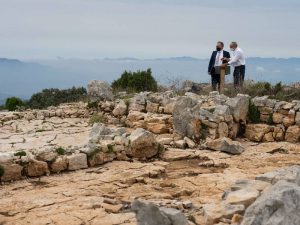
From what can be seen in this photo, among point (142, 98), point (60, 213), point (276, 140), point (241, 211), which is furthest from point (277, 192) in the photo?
point (142, 98)

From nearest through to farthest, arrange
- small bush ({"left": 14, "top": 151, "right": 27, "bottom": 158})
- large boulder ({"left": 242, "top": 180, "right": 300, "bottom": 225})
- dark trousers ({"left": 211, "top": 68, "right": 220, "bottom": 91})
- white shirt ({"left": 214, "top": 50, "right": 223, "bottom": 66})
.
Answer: large boulder ({"left": 242, "top": 180, "right": 300, "bottom": 225}), small bush ({"left": 14, "top": 151, "right": 27, "bottom": 158}), white shirt ({"left": 214, "top": 50, "right": 223, "bottom": 66}), dark trousers ({"left": 211, "top": 68, "right": 220, "bottom": 91})

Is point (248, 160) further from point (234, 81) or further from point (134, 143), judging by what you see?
point (234, 81)

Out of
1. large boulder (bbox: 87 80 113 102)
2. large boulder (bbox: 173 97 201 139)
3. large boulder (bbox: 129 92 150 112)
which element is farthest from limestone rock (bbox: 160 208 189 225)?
large boulder (bbox: 87 80 113 102)

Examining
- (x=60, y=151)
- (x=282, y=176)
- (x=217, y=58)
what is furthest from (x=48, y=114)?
(x=282, y=176)

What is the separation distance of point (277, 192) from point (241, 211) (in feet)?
2.30

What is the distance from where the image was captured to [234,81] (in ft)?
48.2

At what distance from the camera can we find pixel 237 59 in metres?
14.0

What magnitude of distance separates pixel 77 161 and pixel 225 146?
10.6 ft

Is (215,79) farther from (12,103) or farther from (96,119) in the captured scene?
(12,103)

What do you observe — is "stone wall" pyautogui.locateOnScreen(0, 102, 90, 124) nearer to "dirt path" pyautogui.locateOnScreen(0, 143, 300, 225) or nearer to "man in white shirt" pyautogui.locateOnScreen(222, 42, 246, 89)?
"man in white shirt" pyautogui.locateOnScreen(222, 42, 246, 89)

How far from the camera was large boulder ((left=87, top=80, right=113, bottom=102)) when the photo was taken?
15.5m

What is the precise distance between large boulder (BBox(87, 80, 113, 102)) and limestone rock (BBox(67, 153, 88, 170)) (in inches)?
263

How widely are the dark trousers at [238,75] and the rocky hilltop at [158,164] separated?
1.82 metres

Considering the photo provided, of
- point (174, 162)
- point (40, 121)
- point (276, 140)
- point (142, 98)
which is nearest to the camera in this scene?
point (174, 162)
